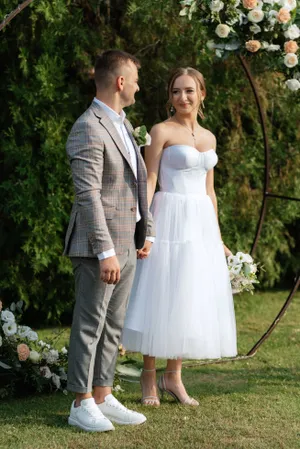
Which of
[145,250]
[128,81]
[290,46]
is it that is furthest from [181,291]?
[290,46]

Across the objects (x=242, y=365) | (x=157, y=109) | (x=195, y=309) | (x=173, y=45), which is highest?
(x=173, y=45)

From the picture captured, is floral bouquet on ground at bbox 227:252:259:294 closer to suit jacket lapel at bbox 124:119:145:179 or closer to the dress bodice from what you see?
the dress bodice

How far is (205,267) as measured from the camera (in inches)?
166

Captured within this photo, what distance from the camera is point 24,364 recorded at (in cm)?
444

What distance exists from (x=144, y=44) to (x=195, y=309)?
10.3 ft

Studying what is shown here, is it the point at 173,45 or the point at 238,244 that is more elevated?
the point at 173,45

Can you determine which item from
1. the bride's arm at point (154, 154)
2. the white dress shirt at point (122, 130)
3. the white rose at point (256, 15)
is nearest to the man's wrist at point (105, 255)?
the white dress shirt at point (122, 130)

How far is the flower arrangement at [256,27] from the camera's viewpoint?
448 cm

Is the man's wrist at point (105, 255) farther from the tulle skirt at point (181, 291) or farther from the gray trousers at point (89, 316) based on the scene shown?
the tulle skirt at point (181, 291)

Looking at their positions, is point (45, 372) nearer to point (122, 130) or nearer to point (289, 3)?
point (122, 130)

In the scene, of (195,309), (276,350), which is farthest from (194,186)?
(276,350)

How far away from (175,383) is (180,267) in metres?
0.62

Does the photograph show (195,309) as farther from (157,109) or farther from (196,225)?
(157,109)

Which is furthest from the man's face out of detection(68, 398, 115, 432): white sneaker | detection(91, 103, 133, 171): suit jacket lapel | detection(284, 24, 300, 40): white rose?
detection(68, 398, 115, 432): white sneaker
